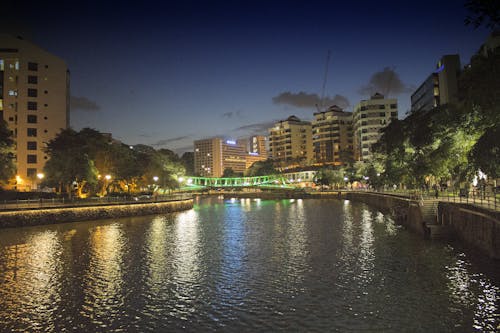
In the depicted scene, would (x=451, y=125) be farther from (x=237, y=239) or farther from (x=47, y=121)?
(x=47, y=121)

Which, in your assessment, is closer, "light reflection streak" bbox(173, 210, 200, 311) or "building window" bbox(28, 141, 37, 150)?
"light reflection streak" bbox(173, 210, 200, 311)

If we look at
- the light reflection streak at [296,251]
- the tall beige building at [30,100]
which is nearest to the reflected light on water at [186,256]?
the light reflection streak at [296,251]

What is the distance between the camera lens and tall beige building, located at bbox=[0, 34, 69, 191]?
73062mm

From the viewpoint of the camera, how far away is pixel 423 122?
141ft

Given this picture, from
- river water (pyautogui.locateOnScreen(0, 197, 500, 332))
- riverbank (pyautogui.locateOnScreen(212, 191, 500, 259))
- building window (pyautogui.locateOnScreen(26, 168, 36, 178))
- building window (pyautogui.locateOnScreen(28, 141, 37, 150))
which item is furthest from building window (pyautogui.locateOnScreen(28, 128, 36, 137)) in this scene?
riverbank (pyautogui.locateOnScreen(212, 191, 500, 259))

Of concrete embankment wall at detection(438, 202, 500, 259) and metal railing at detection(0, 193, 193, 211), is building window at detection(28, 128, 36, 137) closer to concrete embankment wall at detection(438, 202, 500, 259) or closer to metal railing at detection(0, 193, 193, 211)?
metal railing at detection(0, 193, 193, 211)

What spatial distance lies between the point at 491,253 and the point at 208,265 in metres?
15.2

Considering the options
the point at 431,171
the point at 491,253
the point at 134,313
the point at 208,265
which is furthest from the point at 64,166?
the point at 491,253

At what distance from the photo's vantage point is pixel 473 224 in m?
22.8

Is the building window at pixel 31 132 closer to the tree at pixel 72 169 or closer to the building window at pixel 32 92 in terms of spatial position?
the building window at pixel 32 92

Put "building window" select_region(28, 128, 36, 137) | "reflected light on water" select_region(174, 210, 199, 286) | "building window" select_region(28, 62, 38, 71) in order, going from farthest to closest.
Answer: "building window" select_region(28, 62, 38, 71), "building window" select_region(28, 128, 36, 137), "reflected light on water" select_region(174, 210, 199, 286)

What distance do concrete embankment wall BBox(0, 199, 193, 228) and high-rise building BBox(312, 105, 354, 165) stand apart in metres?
118

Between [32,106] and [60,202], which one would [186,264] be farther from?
[32,106]

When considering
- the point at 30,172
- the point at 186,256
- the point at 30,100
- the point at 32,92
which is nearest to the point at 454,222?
the point at 186,256
